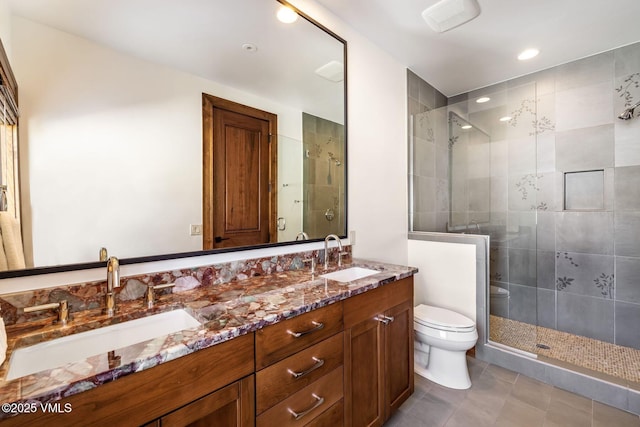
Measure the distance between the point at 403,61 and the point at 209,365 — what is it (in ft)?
8.96

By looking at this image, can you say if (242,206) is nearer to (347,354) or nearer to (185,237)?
(185,237)

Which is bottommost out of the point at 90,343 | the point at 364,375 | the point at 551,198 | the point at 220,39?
the point at 364,375

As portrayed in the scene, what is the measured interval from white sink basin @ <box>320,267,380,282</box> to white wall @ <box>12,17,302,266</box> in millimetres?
816

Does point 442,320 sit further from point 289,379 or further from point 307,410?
point 289,379

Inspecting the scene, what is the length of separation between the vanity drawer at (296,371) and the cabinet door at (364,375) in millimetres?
85

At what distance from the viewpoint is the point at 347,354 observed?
1.31 m

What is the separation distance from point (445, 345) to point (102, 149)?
87.0 inches

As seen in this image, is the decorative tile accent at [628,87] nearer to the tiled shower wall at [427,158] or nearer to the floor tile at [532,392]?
the tiled shower wall at [427,158]

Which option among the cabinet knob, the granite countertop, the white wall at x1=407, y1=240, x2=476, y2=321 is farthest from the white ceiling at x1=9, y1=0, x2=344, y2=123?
the white wall at x1=407, y1=240, x2=476, y2=321

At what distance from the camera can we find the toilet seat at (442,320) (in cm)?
194

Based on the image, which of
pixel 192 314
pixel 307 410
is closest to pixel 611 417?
pixel 307 410

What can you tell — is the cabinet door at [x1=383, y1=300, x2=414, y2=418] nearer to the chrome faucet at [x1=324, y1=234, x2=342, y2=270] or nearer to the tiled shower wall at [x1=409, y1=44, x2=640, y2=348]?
the chrome faucet at [x1=324, y1=234, x2=342, y2=270]

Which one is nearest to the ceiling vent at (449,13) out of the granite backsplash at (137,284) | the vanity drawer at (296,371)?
the granite backsplash at (137,284)

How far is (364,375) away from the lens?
1407mm
